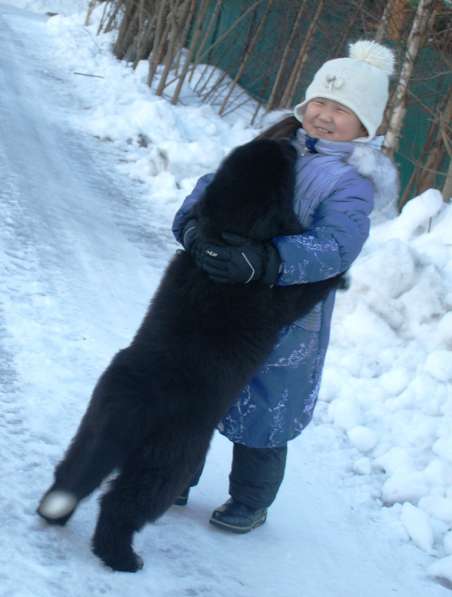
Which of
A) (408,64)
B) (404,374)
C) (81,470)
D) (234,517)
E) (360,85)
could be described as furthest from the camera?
(408,64)

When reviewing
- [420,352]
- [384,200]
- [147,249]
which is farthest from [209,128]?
[384,200]

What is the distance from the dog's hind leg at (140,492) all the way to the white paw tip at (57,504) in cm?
11

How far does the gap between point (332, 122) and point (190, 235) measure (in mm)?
652

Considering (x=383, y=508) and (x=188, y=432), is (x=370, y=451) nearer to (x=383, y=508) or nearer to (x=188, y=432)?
(x=383, y=508)

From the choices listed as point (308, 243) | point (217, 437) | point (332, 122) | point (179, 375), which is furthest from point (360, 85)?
point (217, 437)

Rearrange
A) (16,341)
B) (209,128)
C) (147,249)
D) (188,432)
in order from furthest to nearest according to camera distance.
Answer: (209,128) → (147,249) → (16,341) → (188,432)

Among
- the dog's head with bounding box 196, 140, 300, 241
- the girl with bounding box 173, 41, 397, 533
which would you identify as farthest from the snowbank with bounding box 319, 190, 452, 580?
the dog's head with bounding box 196, 140, 300, 241

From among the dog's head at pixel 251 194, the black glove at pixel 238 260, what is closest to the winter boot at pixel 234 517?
the black glove at pixel 238 260

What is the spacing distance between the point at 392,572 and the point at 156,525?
0.98 m

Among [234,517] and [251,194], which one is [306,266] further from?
[234,517]

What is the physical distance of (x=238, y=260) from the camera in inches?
99.2

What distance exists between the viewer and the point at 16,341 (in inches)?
167

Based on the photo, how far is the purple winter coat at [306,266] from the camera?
8.75 feet

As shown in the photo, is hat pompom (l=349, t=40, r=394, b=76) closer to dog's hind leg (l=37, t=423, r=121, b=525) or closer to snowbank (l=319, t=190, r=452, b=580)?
dog's hind leg (l=37, t=423, r=121, b=525)
